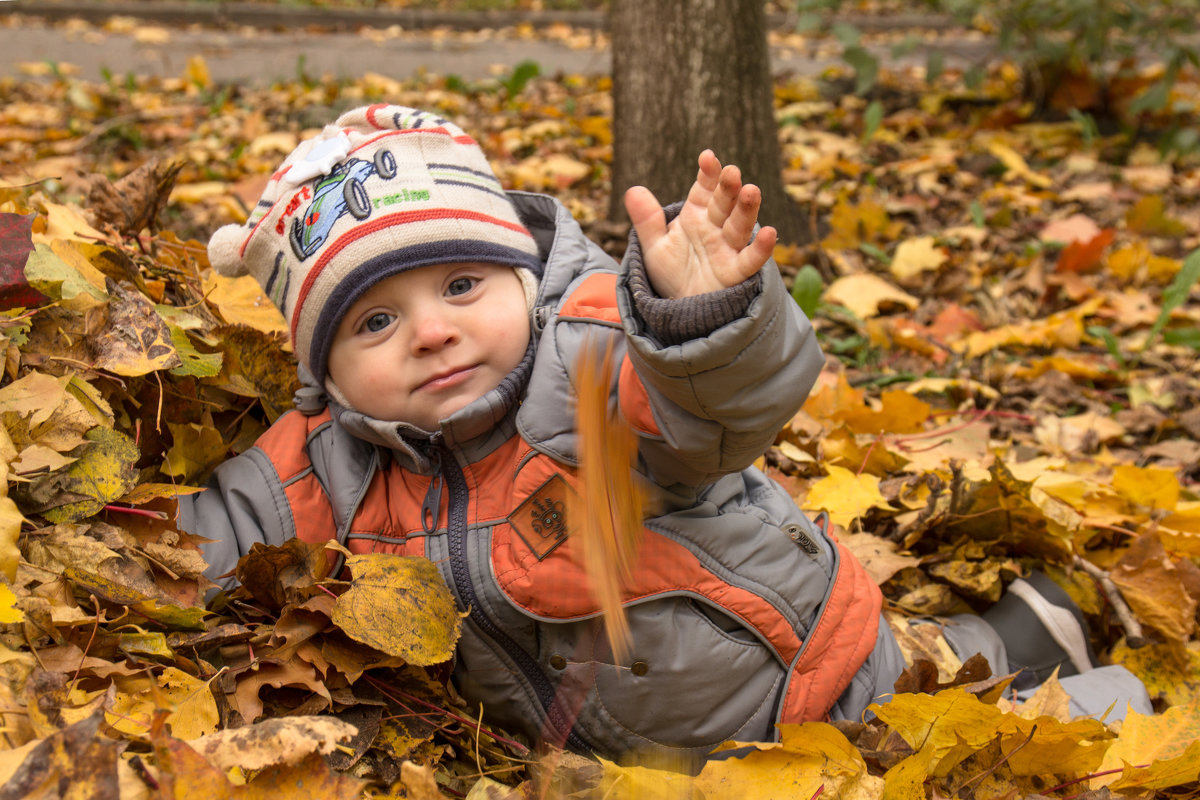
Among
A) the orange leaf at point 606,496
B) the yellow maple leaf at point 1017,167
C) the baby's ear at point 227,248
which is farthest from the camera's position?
the yellow maple leaf at point 1017,167

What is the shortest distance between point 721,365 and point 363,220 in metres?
0.65

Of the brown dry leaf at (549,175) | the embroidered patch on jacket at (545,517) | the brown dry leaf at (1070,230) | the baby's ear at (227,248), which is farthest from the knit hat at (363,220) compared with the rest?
the brown dry leaf at (1070,230)

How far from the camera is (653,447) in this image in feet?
4.55

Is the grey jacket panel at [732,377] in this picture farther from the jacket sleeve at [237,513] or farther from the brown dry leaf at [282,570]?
the jacket sleeve at [237,513]

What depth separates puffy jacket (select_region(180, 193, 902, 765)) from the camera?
146cm

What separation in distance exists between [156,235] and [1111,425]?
2.35m

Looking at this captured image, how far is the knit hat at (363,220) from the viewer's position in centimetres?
149

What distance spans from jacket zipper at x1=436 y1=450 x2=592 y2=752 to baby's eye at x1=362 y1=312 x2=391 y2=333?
0.22m

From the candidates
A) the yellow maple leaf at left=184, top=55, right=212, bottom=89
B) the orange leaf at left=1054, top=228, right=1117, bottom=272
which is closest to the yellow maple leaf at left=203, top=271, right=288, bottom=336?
the orange leaf at left=1054, top=228, right=1117, bottom=272

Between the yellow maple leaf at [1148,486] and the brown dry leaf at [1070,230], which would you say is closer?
the yellow maple leaf at [1148,486]

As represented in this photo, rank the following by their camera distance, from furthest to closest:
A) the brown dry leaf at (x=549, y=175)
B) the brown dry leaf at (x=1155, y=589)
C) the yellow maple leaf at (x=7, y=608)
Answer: the brown dry leaf at (x=549, y=175) → the brown dry leaf at (x=1155, y=589) → the yellow maple leaf at (x=7, y=608)

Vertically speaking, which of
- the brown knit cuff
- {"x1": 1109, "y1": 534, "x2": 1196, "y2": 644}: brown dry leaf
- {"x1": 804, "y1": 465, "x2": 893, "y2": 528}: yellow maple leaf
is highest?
the brown knit cuff

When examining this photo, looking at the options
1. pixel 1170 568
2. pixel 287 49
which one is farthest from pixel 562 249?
pixel 287 49

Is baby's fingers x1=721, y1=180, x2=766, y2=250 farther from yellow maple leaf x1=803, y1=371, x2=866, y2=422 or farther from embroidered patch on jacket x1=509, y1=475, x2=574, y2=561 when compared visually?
yellow maple leaf x1=803, y1=371, x2=866, y2=422
